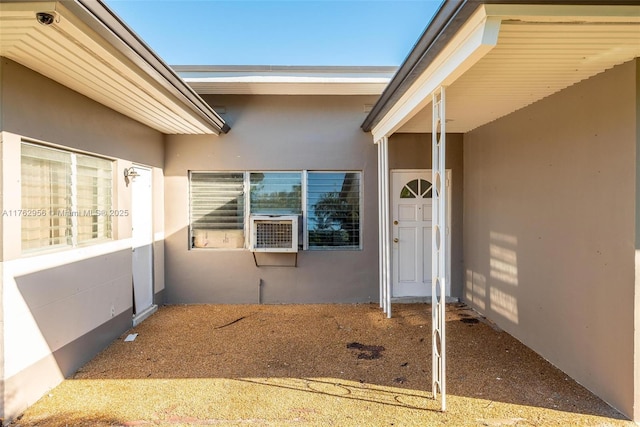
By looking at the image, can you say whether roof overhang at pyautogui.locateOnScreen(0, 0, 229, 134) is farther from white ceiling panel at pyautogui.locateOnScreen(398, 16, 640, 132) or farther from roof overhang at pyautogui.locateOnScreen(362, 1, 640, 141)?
white ceiling panel at pyautogui.locateOnScreen(398, 16, 640, 132)

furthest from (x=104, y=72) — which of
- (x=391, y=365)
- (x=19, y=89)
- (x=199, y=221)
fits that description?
(x=391, y=365)

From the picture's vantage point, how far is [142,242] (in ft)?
15.8

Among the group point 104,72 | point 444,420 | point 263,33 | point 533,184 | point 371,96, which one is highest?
point 263,33

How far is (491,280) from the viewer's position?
4598 mm

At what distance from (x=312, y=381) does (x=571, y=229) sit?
2.73 meters

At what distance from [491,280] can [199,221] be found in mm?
4389

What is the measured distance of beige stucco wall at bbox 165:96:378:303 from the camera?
5422 mm

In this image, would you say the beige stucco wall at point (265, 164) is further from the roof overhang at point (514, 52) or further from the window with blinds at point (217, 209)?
the roof overhang at point (514, 52)

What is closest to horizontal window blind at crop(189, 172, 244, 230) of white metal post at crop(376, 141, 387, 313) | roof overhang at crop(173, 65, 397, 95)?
roof overhang at crop(173, 65, 397, 95)

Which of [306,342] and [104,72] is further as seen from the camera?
[306,342]

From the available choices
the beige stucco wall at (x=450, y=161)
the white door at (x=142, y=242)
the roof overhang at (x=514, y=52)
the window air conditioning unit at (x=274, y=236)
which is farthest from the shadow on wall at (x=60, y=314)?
the beige stucco wall at (x=450, y=161)

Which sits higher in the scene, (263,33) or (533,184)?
(263,33)

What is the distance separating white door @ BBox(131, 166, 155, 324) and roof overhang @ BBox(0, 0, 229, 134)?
1.15 meters

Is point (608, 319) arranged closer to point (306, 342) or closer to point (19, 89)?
point (306, 342)
